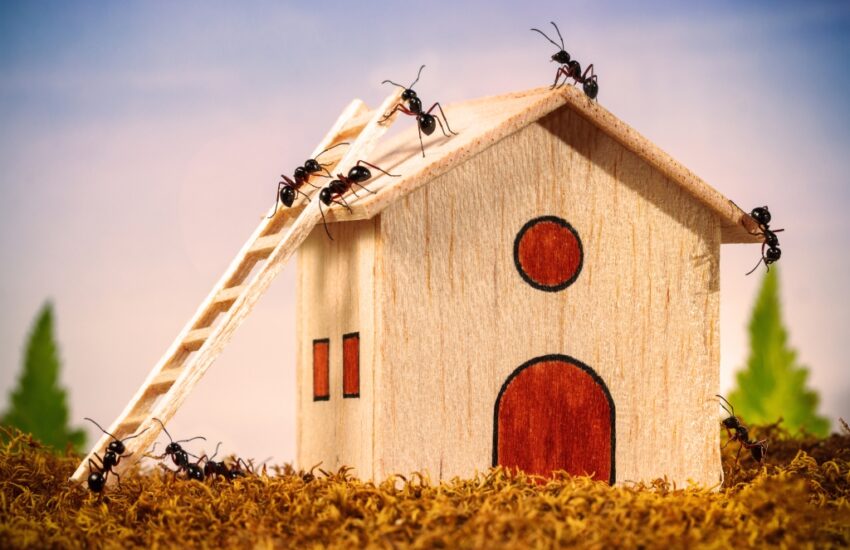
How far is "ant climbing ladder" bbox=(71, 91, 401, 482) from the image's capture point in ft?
18.1

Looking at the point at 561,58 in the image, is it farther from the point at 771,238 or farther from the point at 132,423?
the point at 132,423

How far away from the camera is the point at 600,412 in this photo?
579 cm

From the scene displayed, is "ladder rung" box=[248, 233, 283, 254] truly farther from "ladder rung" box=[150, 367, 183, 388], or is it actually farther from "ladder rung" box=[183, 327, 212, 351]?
"ladder rung" box=[150, 367, 183, 388]

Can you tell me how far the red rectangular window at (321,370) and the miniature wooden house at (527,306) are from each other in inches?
0.8

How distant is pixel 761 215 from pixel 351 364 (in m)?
2.62

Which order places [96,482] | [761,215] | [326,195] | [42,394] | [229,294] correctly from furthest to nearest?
[42,394] < [761,215] < [229,294] < [326,195] < [96,482]

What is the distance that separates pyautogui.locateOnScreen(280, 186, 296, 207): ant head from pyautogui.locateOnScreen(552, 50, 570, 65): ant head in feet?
5.56

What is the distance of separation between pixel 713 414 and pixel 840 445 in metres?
1.85

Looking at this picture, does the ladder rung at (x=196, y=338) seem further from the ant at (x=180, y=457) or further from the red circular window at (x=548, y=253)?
the red circular window at (x=548, y=253)

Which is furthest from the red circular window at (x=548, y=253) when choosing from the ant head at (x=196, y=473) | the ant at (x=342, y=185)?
the ant head at (x=196, y=473)

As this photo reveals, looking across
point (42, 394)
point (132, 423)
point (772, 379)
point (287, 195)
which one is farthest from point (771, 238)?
point (42, 394)

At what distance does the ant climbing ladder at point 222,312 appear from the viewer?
217 inches

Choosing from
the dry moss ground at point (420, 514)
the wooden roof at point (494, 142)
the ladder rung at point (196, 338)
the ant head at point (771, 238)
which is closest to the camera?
the dry moss ground at point (420, 514)

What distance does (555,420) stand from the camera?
5.66 meters
